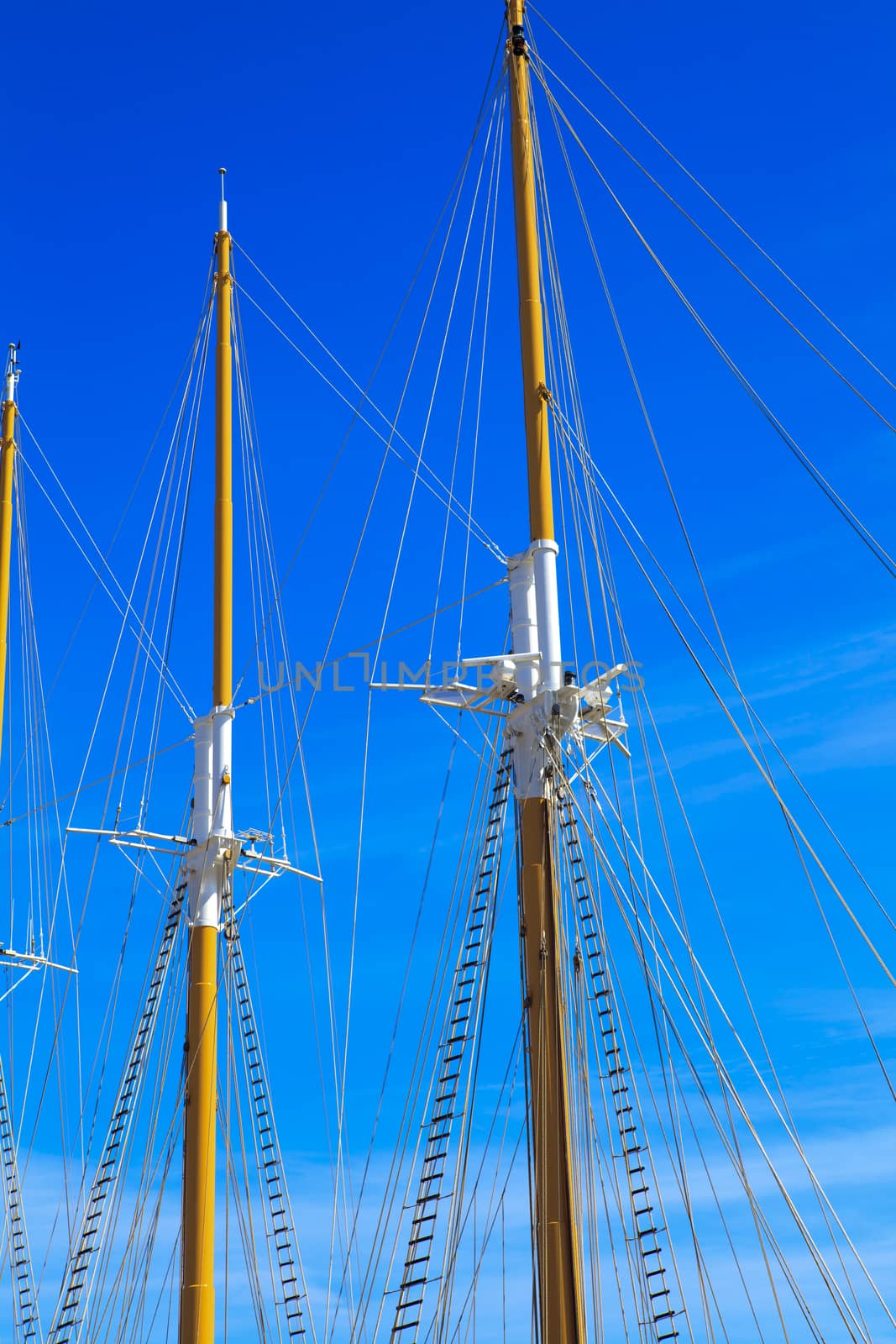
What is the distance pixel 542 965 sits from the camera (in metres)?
26.0

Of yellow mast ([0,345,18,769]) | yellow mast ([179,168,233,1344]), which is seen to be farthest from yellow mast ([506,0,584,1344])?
yellow mast ([0,345,18,769])

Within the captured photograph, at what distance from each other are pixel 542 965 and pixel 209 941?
13627mm

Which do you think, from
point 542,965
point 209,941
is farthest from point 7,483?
point 542,965

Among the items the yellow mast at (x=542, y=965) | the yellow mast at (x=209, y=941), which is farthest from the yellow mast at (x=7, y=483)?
the yellow mast at (x=542, y=965)

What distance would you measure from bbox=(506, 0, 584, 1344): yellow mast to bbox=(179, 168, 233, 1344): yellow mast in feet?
39.1

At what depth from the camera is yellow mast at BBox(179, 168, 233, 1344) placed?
112ft

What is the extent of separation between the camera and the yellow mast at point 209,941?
3419 centimetres

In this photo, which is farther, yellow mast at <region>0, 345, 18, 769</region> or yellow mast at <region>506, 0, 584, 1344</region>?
yellow mast at <region>0, 345, 18, 769</region>

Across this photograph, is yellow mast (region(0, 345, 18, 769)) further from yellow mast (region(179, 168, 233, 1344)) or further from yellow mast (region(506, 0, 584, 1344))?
yellow mast (region(506, 0, 584, 1344))

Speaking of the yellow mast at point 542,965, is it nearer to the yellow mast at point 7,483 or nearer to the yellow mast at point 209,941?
the yellow mast at point 209,941

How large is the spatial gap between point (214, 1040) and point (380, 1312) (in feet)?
34.1

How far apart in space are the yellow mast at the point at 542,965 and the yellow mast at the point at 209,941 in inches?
470

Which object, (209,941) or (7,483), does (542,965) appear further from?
(7,483)

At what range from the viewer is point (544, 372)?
31.0 m
